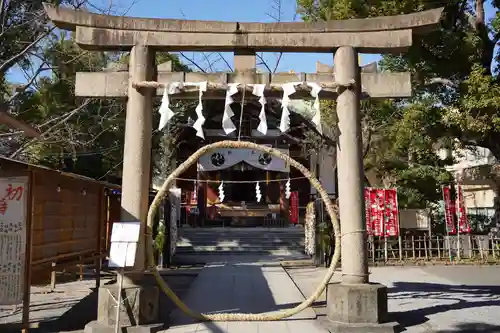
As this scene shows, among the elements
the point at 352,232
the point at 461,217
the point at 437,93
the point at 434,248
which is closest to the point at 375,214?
the point at 434,248

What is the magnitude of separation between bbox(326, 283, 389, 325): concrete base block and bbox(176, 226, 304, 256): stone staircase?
428 inches

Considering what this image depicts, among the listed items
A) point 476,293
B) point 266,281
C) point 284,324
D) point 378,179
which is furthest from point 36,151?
point 378,179

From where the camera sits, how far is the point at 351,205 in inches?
268

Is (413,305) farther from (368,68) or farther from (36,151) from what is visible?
(36,151)

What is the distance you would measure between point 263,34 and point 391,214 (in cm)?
1016

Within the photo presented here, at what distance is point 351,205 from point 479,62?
1083 centimetres

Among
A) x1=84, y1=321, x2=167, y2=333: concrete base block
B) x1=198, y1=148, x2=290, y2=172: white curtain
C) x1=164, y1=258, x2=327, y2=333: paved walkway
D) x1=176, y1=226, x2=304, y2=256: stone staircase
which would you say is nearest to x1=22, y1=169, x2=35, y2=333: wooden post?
x1=84, y1=321, x2=167, y2=333: concrete base block

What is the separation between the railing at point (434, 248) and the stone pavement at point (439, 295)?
1155mm

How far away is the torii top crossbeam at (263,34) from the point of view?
6.92m

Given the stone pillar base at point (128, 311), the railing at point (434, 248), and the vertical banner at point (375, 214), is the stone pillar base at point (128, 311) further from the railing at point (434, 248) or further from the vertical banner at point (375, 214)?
the railing at point (434, 248)

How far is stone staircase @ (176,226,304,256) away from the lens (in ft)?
57.7

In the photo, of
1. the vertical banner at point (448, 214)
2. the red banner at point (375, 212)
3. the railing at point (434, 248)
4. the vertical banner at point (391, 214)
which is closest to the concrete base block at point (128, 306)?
the red banner at point (375, 212)

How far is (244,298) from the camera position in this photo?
863 cm

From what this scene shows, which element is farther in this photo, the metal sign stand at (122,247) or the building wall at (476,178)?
the building wall at (476,178)
